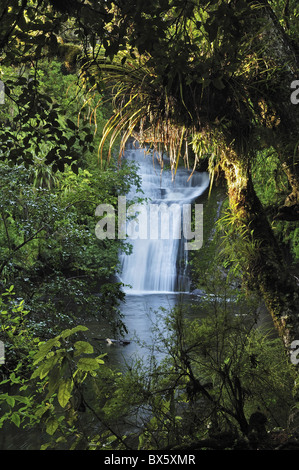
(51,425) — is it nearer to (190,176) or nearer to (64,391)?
(64,391)

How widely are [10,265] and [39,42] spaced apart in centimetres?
319

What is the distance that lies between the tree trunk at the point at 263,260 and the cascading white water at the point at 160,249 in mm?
9621

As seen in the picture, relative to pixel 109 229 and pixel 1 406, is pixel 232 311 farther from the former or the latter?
pixel 109 229

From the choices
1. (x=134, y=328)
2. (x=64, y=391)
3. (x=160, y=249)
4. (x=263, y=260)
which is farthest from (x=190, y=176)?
(x=160, y=249)

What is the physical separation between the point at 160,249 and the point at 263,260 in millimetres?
11203

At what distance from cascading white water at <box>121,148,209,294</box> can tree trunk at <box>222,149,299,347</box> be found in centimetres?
962

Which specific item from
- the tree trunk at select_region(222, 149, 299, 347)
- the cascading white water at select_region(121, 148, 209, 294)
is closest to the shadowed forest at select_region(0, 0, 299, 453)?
the tree trunk at select_region(222, 149, 299, 347)

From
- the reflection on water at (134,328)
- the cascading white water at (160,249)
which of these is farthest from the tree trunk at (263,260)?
the cascading white water at (160,249)

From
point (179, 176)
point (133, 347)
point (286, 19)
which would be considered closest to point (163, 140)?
point (286, 19)

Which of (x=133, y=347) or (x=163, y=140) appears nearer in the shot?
(x=163, y=140)

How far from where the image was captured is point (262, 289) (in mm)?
2633

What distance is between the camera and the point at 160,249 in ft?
45.4

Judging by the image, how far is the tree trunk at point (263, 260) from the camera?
252 centimetres

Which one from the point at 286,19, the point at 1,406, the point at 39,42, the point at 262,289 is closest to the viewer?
the point at 39,42
